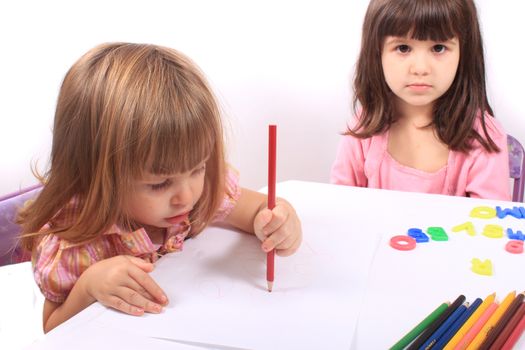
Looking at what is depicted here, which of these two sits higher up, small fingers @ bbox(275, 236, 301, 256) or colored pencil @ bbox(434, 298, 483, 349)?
colored pencil @ bbox(434, 298, 483, 349)

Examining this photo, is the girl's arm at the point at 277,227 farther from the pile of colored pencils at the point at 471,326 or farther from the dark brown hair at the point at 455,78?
the dark brown hair at the point at 455,78

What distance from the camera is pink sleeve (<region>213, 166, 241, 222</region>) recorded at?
84 cm

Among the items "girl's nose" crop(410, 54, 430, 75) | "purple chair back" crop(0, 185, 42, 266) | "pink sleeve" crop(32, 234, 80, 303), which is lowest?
"purple chair back" crop(0, 185, 42, 266)

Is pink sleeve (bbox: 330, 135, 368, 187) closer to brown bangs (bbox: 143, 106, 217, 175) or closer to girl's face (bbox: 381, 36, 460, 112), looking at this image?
girl's face (bbox: 381, 36, 460, 112)

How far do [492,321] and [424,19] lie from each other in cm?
61

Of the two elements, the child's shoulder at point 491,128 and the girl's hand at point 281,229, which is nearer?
the girl's hand at point 281,229

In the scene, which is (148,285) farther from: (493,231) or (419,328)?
(493,231)

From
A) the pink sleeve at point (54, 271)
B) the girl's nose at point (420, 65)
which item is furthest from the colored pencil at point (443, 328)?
the girl's nose at point (420, 65)

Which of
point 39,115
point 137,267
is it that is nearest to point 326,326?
point 137,267

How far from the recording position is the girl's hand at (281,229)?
0.70 meters

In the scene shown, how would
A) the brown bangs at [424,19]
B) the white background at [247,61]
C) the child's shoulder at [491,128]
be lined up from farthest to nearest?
the white background at [247,61]
the child's shoulder at [491,128]
the brown bangs at [424,19]

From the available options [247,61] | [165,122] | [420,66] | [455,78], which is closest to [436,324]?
[165,122]

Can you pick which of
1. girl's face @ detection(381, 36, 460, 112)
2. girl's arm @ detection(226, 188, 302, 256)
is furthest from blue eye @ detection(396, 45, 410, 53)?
girl's arm @ detection(226, 188, 302, 256)

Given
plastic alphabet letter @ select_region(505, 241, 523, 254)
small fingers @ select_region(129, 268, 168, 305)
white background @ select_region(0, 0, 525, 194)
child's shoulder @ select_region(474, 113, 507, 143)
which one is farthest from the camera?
white background @ select_region(0, 0, 525, 194)
